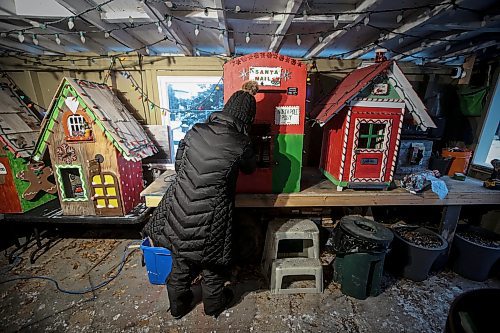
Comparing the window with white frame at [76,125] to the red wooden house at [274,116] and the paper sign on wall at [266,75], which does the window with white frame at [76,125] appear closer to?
the red wooden house at [274,116]

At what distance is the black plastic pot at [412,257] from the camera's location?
299 centimetres

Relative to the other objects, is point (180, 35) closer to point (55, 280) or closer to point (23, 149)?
point (23, 149)

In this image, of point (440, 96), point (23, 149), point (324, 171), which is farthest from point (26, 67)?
point (440, 96)

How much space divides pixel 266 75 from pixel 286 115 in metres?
0.55

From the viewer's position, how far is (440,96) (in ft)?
14.1

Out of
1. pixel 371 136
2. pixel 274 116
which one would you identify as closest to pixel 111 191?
pixel 274 116

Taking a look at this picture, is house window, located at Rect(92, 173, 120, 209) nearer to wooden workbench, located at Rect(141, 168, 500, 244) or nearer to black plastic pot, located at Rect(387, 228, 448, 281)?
wooden workbench, located at Rect(141, 168, 500, 244)

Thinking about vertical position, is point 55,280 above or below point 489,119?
below

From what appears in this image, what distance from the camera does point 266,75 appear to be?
8.93 feet

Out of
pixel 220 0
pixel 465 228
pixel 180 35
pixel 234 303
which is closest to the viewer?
pixel 220 0

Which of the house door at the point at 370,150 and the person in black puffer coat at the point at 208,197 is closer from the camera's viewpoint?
the person in black puffer coat at the point at 208,197

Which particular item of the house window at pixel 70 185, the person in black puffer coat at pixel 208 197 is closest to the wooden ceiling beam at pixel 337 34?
the person in black puffer coat at pixel 208 197

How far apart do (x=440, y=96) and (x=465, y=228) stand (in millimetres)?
2490

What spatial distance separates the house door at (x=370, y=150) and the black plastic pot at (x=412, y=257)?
102 centimetres
